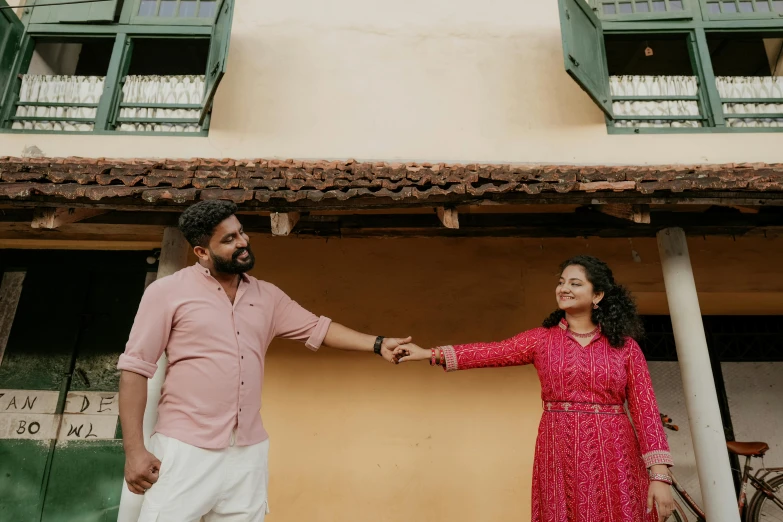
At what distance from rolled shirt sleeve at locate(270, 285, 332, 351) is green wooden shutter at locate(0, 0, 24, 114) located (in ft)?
14.5

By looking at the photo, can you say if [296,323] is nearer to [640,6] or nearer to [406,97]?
[406,97]

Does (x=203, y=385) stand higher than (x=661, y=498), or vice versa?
(x=203, y=385)

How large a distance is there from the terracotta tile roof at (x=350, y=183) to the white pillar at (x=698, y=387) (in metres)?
0.67

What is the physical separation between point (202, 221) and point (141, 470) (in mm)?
1181

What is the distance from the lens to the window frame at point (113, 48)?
5250mm

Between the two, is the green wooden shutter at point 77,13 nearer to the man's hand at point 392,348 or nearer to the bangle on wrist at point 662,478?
the man's hand at point 392,348

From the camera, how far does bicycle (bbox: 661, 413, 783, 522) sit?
15.3 feet

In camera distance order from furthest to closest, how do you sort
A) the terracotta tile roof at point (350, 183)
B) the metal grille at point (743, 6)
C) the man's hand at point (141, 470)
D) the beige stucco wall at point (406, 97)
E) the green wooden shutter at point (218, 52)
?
the metal grille at point (743, 6)
the beige stucco wall at point (406, 97)
the green wooden shutter at point (218, 52)
the terracotta tile roof at point (350, 183)
the man's hand at point (141, 470)

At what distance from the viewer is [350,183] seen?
363cm

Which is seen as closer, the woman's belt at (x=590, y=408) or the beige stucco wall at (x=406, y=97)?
the woman's belt at (x=590, y=408)

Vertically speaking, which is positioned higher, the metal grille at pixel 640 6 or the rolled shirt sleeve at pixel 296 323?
the metal grille at pixel 640 6

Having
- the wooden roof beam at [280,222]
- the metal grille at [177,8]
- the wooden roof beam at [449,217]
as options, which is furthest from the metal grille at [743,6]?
the metal grille at [177,8]

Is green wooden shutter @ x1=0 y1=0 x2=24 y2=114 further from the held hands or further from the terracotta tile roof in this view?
the held hands

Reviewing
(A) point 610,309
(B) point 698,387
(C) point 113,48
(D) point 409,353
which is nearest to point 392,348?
(D) point 409,353
